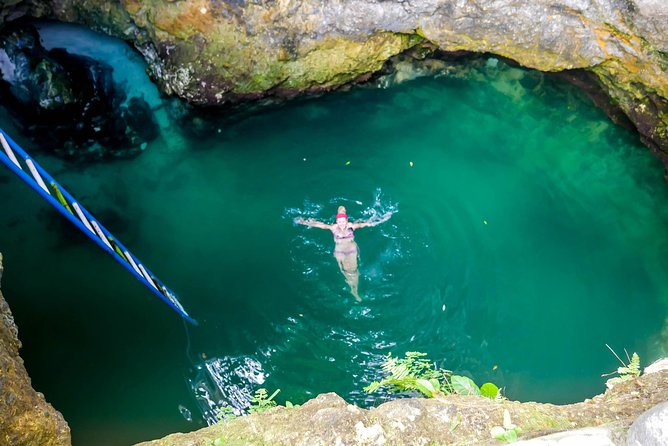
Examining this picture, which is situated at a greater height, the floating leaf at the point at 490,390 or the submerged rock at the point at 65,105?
the submerged rock at the point at 65,105

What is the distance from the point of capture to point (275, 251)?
7688 mm

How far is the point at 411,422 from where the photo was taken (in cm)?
359

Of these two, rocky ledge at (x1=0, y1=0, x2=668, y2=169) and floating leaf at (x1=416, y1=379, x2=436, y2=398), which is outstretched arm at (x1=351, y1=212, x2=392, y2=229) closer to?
rocky ledge at (x1=0, y1=0, x2=668, y2=169)

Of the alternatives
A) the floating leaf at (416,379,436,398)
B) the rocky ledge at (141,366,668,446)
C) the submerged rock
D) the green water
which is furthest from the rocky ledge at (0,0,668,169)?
the floating leaf at (416,379,436,398)

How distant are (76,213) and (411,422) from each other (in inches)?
160

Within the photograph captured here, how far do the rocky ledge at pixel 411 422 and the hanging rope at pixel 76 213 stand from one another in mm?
2319

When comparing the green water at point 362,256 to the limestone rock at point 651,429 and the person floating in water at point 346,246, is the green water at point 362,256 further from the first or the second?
the limestone rock at point 651,429

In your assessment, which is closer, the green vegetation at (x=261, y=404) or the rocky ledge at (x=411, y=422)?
the rocky ledge at (x=411, y=422)

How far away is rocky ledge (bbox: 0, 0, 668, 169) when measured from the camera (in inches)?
282

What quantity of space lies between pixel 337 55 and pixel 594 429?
645 cm

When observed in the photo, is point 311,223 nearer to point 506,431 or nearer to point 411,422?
point 411,422

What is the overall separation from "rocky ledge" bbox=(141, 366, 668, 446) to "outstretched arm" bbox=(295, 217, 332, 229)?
3.55 metres

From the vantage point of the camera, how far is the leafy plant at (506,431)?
3.46m

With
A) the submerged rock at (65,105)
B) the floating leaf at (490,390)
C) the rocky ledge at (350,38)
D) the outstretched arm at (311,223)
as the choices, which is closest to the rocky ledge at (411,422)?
the floating leaf at (490,390)
